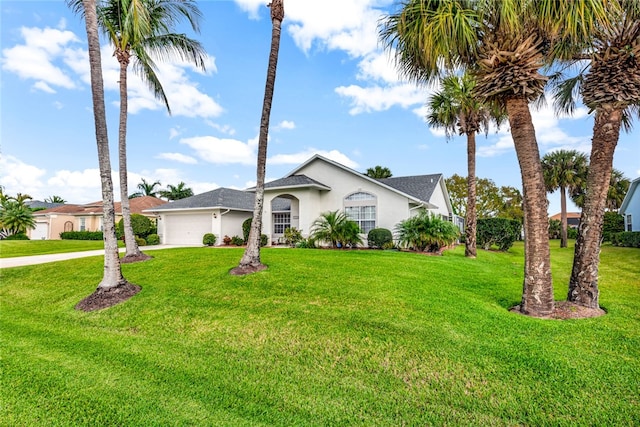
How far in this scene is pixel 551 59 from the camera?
7.35m

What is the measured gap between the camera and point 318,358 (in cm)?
462

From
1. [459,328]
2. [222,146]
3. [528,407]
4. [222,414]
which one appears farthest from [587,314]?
[222,146]

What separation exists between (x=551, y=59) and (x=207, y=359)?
31.4 ft

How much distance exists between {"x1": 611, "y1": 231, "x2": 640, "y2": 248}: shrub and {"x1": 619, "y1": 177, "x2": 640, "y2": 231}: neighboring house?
4.45ft

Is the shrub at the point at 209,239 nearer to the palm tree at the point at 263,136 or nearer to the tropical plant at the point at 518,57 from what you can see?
the palm tree at the point at 263,136

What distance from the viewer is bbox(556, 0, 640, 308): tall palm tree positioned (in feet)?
20.0

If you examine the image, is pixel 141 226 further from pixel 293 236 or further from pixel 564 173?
pixel 564 173

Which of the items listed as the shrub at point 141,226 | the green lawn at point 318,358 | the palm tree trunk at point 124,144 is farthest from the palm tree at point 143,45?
the shrub at point 141,226

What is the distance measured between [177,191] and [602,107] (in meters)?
52.1

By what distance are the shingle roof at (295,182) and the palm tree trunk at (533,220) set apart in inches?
489

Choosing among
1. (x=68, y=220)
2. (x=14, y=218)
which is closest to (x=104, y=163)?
(x=14, y=218)

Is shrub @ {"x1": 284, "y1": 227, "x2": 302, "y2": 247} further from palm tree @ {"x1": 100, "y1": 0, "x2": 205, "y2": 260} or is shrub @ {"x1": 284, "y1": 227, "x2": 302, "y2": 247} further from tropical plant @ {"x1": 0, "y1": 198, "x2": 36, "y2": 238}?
tropical plant @ {"x1": 0, "y1": 198, "x2": 36, "y2": 238}

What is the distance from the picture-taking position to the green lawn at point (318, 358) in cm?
348

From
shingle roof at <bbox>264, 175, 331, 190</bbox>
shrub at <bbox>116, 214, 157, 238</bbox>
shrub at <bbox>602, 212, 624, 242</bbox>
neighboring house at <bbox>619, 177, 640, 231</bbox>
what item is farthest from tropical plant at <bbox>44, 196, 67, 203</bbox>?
neighboring house at <bbox>619, 177, 640, 231</bbox>
